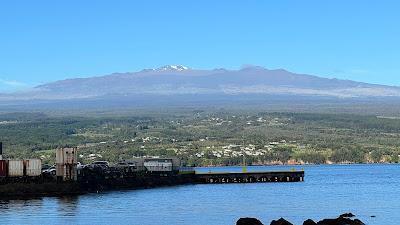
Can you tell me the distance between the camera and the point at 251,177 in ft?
594

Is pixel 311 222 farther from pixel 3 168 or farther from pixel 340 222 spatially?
pixel 3 168

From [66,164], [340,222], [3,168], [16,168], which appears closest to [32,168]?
[16,168]

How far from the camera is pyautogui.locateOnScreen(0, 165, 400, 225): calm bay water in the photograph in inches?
3561

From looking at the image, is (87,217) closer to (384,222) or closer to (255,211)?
(255,211)

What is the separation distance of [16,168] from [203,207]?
3173 centimetres

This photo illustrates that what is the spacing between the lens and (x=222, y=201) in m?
117

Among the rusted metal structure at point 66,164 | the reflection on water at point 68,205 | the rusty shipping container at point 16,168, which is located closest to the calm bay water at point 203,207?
the reflection on water at point 68,205

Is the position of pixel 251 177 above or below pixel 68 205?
below

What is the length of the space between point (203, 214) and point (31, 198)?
30.6 meters

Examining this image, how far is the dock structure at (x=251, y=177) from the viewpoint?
590 feet

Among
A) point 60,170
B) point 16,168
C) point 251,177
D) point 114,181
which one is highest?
point 16,168

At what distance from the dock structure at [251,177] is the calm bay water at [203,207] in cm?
3476

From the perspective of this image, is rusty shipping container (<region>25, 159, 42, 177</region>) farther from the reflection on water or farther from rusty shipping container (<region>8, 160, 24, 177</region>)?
the reflection on water

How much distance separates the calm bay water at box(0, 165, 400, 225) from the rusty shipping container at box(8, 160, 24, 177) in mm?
9020
